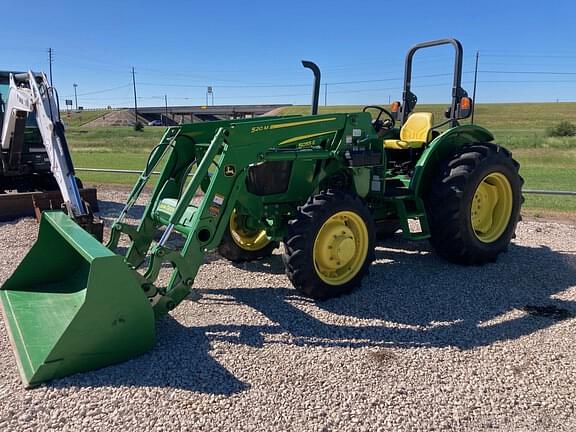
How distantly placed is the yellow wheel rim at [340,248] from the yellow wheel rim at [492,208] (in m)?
1.93

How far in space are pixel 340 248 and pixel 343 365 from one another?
4.78 feet

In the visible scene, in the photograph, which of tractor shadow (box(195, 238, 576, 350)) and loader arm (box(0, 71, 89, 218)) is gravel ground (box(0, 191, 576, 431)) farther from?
loader arm (box(0, 71, 89, 218))

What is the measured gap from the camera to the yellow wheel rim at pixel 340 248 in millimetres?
4945

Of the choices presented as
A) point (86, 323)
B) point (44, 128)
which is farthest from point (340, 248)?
point (44, 128)

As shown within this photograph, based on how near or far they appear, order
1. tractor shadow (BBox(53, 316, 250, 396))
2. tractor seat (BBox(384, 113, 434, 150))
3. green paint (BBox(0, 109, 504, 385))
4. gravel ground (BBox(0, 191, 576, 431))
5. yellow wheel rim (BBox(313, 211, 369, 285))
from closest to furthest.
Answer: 1. gravel ground (BBox(0, 191, 576, 431))
2. tractor shadow (BBox(53, 316, 250, 396))
3. green paint (BBox(0, 109, 504, 385))
4. yellow wheel rim (BBox(313, 211, 369, 285))
5. tractor seat (BBox(384, 113, 434, 150))

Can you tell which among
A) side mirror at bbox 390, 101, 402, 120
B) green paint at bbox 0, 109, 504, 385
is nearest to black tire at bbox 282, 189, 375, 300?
green paint at bbox 0, 109, 504, 385

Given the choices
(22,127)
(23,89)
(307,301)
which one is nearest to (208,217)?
(307,301)

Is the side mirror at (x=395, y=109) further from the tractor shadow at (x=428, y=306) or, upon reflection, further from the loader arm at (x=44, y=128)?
the loader arm at (x=44, y=128)

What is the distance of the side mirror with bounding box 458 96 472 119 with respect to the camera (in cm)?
596

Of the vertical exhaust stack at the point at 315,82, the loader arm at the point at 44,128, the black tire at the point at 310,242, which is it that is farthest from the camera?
the loader arm at the point at 44,128

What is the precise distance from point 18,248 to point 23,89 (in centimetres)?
284

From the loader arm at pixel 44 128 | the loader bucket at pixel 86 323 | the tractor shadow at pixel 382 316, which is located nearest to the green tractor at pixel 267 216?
the loader bucket at pixel 86 323

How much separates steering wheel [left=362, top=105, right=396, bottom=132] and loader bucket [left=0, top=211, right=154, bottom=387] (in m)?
3.72

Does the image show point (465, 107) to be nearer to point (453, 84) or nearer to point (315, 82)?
point (453, 84)
